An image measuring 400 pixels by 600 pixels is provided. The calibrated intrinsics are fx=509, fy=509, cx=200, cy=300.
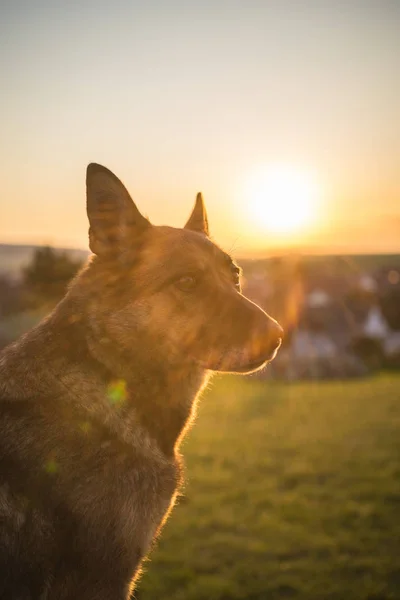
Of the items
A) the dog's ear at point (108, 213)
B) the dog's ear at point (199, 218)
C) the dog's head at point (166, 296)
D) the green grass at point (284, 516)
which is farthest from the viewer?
the green grass at point (284, 516)

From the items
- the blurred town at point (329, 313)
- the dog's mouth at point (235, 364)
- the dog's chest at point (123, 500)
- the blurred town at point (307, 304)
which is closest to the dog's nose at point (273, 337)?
the dog's mouth at point (235, 364)

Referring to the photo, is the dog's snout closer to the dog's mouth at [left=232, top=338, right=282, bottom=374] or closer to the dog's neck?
the dog's mouth at [left=232, top=338, right=282, bottom=374]

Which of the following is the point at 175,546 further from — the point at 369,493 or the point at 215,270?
the point at 215,270

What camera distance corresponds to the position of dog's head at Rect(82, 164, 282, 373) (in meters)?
4.38

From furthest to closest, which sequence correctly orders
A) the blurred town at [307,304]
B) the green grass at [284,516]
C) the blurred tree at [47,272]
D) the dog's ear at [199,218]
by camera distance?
the blurred town at [307,304], the blurred tree at [47,272], the green grass at [284,516], the dog's ear at [199,218]

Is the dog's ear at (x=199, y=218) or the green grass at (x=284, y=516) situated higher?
the dog's ear at (x=199, y=218)

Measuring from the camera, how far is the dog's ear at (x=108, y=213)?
4.23m

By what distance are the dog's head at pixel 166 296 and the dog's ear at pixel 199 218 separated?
0.91m

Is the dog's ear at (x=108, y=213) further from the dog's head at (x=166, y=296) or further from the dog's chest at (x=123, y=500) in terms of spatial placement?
the dog's chest at (x=123, y=500)

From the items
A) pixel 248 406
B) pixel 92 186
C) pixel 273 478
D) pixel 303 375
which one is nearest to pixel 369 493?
pixel 273 478

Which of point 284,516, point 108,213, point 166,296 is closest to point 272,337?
point 166,296

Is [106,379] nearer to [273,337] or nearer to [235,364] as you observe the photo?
[235,364]

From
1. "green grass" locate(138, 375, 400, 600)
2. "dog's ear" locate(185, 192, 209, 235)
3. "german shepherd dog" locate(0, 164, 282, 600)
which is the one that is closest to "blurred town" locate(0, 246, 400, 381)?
"green grass" locate(138, 375, 400, 600)

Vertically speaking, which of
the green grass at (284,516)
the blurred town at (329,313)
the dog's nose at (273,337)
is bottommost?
the blurred town at (329,313)
